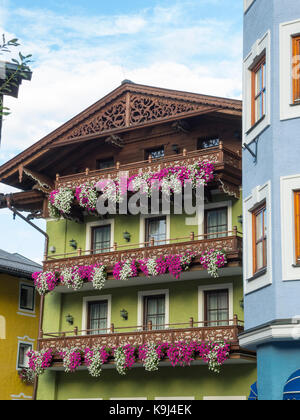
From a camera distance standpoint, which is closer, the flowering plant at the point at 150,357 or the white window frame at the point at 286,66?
the white window frame at the point at 286,66

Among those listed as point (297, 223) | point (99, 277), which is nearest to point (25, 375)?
point (99, 277)

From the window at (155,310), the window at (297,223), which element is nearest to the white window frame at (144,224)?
the window at (155,310)

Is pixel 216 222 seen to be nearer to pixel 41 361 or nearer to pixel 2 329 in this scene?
pixel 41 361

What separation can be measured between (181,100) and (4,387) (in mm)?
14518

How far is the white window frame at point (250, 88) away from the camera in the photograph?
54.8ft

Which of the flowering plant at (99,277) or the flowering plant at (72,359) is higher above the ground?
the flowering plant at (99,277)

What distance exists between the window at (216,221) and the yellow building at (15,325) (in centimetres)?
1020

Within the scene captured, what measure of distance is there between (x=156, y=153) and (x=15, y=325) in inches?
413

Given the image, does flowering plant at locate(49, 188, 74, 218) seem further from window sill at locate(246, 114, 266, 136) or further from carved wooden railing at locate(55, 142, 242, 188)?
window sill at locate(246, 114, 266, 136)

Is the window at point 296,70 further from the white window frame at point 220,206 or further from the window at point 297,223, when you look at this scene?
the white window frame at point 220,206

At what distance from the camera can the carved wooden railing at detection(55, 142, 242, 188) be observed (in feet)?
82.6

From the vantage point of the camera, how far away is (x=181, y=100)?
26.6 m
